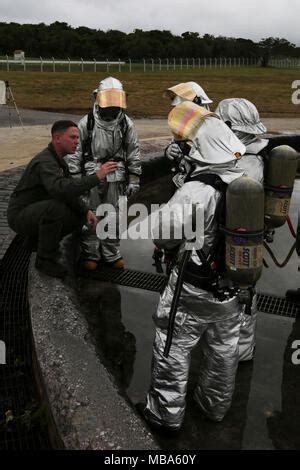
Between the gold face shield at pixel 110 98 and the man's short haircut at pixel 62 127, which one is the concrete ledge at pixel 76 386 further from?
the gold face shield at pixel 110 98

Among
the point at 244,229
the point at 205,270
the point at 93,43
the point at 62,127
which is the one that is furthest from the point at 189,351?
the point at 93,43

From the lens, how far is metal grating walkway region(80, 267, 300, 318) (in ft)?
13.5

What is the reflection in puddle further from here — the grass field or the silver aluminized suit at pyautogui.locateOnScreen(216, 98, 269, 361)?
the grass field

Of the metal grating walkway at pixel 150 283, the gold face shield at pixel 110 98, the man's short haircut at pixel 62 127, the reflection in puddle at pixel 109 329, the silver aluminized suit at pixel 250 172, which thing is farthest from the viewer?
the gold face shield at pixel 110 98

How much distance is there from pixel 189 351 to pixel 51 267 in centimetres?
140

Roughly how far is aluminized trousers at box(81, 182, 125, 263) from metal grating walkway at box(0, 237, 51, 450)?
→ 65cm

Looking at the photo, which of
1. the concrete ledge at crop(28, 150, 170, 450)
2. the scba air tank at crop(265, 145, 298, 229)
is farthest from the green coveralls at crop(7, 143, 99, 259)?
the scba air tank at crop(265, 145, 298, 229)

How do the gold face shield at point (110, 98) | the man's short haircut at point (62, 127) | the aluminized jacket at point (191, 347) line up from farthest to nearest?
the gold face shield at point (110, 98) < the man's short haircut at point (62, 127) < the aluminized jacket at point (191, 347)

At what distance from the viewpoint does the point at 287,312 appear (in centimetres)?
407

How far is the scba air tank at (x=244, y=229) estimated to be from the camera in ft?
7.92

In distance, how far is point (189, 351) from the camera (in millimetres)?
2811

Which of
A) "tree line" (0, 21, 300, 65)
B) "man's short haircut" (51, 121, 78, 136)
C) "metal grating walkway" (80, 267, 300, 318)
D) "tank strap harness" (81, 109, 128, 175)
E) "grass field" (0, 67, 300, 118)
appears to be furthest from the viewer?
"tree line" (0, 21, 300, 65)

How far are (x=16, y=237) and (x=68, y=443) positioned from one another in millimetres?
3009

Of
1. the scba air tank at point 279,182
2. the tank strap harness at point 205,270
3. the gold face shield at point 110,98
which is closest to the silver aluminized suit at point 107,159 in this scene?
the gold face shield at point 110,98
